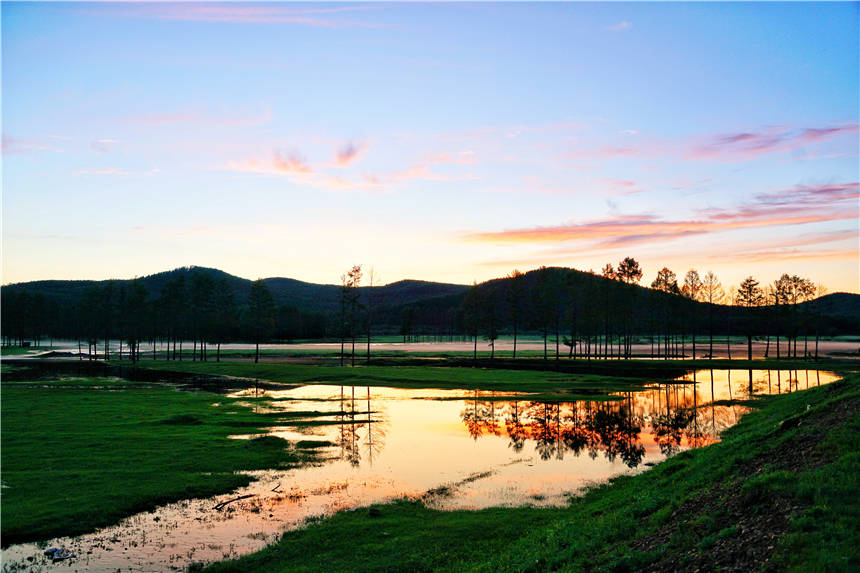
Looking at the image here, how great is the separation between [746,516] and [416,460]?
2176 cm

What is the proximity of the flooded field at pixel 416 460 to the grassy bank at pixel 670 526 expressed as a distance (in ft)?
7.92

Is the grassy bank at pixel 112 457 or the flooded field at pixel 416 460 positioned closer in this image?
the flooded field at pixel 416 460

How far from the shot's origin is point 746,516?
518 inches

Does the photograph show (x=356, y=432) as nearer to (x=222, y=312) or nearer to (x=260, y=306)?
(x=260, y=306)

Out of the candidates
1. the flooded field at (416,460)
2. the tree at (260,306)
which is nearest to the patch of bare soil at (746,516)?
the flooded field at (416,460)

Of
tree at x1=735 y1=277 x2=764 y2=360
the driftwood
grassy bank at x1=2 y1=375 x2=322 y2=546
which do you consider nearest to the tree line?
tree at x1=735 y1=277 x2=764 y2=360

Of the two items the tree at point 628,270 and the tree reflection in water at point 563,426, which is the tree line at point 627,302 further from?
the tree reflection in water at point 563,426

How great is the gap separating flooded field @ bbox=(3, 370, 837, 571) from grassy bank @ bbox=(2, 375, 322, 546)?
138cm

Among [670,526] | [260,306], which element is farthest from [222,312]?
[670,526]

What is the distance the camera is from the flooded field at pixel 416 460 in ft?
64.2

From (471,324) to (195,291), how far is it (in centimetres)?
7274

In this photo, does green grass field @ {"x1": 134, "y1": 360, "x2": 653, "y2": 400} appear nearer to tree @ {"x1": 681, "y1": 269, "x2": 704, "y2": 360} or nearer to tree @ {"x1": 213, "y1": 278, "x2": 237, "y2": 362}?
tree @ {"x1": 213, "y1": 278, "x2": 237, "y2": 362}

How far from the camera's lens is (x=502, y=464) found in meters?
31.8

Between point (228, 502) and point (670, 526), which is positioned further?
point (228, 502)
